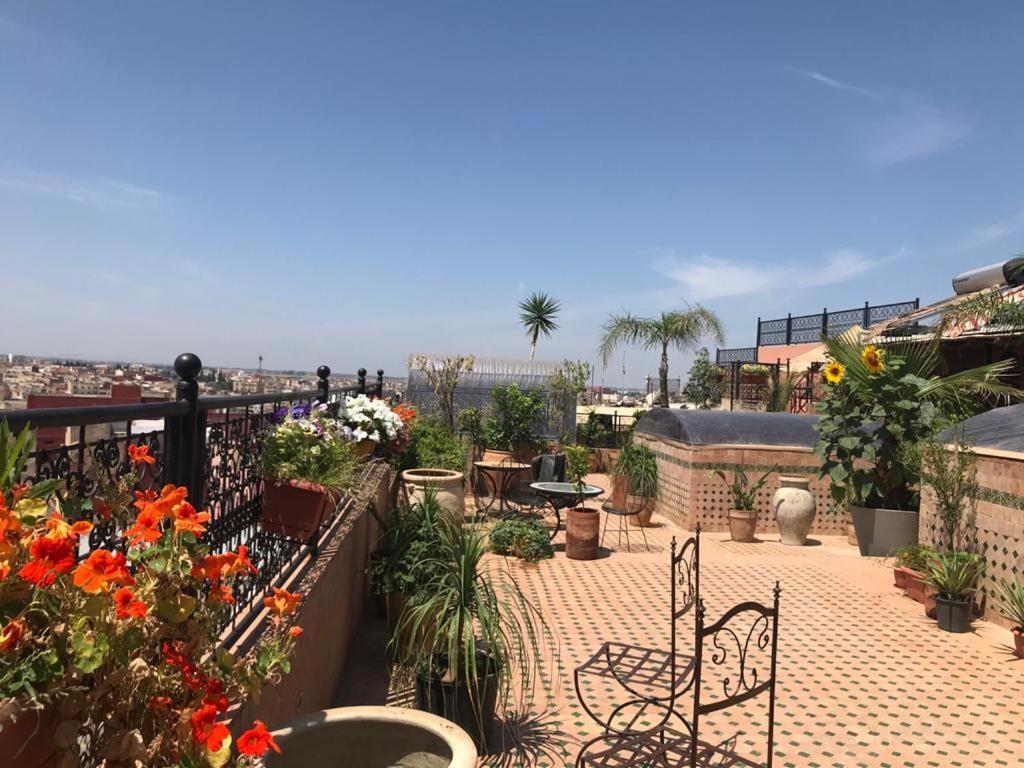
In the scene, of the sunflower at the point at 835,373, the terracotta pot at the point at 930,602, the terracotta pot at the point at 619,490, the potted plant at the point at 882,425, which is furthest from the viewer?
the terracotta pot at the point at 619,490

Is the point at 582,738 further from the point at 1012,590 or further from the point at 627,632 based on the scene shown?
the point at 1012,590

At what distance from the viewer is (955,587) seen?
5867mm

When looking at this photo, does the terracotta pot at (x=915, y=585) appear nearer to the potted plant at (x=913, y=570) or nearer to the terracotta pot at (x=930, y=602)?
the potted plant at (x=913, y=570)

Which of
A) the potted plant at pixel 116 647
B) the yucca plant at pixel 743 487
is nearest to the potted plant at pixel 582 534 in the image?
the yucca plant at pixel 743 487

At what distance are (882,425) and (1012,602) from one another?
A: 3.20 meters

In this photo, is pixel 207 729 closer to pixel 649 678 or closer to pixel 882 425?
pixel 649 678

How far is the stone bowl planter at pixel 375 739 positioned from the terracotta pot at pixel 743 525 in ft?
25.6

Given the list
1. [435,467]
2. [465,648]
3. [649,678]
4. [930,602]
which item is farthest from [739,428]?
[465,648]

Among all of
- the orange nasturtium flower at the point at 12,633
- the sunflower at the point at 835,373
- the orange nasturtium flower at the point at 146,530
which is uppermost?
the sunflower at the point at 835,373

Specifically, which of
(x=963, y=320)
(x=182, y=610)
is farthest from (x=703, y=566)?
(x=182, y=610)

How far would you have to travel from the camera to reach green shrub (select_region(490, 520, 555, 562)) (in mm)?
7797

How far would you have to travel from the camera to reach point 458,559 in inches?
145

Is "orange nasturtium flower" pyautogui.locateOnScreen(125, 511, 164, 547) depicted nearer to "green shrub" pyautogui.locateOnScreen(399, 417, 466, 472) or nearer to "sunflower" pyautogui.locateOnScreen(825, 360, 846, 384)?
"green shrub" pyautogui.locateOnScreen(399, 417, 466, 472)

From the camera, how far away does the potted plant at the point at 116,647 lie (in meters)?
1.05
